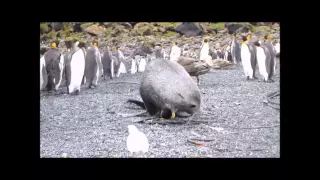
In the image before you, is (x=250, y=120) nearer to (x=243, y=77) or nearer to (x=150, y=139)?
(x=243, y=77)

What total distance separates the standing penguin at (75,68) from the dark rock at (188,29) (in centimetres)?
106

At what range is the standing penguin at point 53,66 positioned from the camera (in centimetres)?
434

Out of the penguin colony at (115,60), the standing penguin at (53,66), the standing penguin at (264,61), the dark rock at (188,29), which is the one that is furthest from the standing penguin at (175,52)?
the standing penguin at (53,66)

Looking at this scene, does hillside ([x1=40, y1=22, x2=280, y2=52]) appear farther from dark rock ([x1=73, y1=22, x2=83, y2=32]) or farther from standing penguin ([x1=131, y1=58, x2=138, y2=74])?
standing penguin ([x1=131, y1=58, x2=138, y2=74])

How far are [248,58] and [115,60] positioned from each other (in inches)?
56.5

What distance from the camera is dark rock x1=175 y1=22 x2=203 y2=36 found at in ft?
14.1

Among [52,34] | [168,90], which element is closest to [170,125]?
[168,90]

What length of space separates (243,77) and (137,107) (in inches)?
46.1

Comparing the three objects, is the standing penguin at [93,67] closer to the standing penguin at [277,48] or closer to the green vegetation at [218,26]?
the green vegetation at [218,26]

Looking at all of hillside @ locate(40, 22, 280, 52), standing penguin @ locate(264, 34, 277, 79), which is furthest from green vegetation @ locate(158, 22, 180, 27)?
standing penguin @ locate(264, 34, 277, 79)

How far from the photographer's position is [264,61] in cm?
439

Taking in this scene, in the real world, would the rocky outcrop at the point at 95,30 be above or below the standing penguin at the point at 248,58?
above

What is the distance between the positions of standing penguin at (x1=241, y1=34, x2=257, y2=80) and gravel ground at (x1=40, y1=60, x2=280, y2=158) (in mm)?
83

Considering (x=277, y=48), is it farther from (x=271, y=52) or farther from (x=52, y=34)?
(x=52, y=34)
